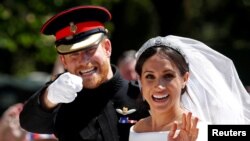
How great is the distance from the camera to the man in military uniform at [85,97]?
450 cm

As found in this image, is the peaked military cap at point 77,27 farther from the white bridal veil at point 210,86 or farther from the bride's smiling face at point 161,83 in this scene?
the bride's smiling face at point 161,83

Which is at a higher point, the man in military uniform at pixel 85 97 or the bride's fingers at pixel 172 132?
the man in military uniform at pixel 85 97

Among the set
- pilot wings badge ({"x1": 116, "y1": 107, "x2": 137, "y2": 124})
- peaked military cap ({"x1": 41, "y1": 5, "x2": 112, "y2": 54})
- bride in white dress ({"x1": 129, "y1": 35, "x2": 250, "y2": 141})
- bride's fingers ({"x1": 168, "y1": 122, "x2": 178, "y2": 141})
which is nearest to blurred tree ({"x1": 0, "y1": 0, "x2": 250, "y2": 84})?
peaked military cap ({"x1": 41, "y1": 5, "x2": 112, "y2": 54})

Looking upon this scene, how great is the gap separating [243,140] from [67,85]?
963 mm

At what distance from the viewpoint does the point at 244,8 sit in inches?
402

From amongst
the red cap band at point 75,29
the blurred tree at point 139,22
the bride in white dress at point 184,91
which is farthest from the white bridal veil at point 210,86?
the blurred tree at point 139,22

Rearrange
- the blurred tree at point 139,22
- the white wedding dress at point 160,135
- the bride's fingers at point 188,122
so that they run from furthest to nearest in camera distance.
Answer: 1. the blurred tree at point 139,22
2. the white wedding dress at point 160,135
3. the bride's fingers at point 188,122

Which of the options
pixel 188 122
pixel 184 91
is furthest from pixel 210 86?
pixel 188 122

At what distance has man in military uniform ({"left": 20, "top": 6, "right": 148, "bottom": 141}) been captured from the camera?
4496 millimetres

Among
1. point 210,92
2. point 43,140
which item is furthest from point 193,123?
point 43,140

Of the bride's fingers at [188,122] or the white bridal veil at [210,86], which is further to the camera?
the white bridal veil at [210,86]

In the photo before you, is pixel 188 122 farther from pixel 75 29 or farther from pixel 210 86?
pixel 75 29

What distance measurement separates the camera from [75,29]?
15.2ft

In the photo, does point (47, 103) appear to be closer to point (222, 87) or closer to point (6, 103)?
point (222, 87)
